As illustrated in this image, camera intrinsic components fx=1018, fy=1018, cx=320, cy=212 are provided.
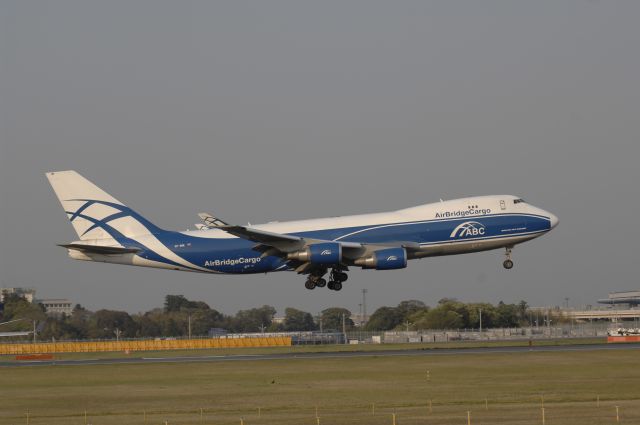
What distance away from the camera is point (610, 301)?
7766 inches

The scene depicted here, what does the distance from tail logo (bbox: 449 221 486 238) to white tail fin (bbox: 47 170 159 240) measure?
1994cm

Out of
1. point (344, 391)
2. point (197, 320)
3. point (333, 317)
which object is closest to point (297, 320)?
point (333, 317)

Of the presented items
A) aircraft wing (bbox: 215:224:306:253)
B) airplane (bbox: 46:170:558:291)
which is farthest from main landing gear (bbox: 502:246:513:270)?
aircraft wing (bbox: 215:224:306:253)

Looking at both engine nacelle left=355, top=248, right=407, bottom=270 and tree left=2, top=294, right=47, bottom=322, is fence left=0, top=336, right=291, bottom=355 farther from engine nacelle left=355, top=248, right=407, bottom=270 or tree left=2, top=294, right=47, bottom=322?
engine nacelle left=355, top=248, right=407, bottom=270

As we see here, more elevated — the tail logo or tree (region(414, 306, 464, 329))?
the tail logo

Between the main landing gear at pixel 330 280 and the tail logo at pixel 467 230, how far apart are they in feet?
26.8

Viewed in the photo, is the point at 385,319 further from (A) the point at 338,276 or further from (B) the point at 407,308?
(A) the point at 338,276

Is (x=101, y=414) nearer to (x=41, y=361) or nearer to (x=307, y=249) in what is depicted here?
(x=307, y=249)

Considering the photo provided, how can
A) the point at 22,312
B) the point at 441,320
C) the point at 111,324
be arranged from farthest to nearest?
1. the point at 111,324
2. the point at 22,312
3. the point at 441,320

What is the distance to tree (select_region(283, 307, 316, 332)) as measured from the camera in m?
176

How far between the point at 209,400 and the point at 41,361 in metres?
34.8

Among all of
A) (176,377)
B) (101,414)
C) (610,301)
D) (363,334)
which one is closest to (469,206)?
(176,377)

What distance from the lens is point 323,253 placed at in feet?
206

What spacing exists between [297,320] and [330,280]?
120m
